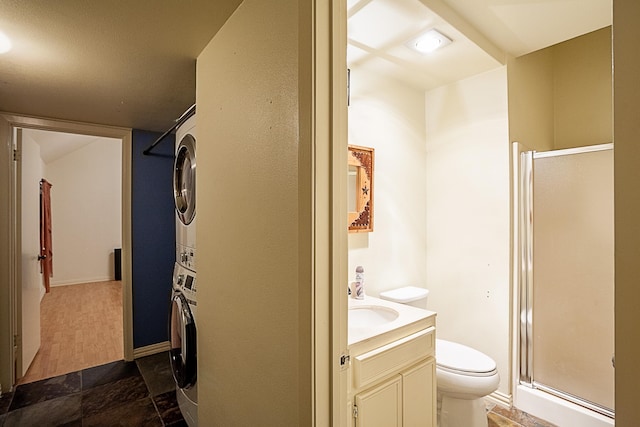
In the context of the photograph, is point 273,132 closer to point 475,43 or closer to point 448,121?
point 475,43

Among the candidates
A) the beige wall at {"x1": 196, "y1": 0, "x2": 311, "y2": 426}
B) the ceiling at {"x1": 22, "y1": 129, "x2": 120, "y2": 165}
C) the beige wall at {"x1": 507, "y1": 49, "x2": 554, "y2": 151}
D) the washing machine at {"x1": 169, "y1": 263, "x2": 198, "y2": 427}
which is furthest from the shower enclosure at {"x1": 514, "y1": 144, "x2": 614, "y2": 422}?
the ceiling at {"x1": 22, "y1": 129, "x2": 120, "y2": 165}

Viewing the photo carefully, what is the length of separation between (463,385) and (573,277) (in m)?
1.07

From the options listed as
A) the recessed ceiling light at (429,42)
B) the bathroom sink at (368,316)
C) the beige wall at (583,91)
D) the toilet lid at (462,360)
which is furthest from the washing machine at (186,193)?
the beige wall at (583,91)

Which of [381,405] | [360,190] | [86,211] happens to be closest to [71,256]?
[86,211]

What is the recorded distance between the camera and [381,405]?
1.35 metres

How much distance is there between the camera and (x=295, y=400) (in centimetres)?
98

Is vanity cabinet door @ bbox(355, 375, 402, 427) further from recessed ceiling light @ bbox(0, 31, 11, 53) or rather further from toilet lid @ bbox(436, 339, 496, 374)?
recessed ceiling light @ bbox(0, 31, 11, 53)

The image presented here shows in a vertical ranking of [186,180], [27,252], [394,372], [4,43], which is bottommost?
[394,372]

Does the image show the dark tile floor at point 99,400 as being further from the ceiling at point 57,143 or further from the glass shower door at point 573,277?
the ceiling at point 57,143

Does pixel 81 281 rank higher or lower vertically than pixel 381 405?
lower

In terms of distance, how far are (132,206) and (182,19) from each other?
7.05 feet

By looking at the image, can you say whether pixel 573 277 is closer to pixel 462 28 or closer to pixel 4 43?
pixel 462 28

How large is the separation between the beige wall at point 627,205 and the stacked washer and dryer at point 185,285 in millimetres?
1760

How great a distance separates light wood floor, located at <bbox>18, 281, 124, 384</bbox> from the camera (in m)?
2.88
